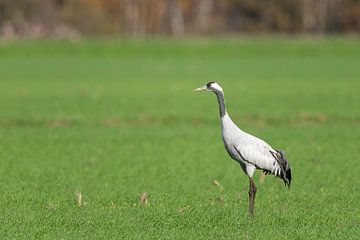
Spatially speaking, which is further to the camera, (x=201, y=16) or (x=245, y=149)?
(x=201, y=16)

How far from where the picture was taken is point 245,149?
10.3 meters

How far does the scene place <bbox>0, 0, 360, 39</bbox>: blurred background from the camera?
275 ft

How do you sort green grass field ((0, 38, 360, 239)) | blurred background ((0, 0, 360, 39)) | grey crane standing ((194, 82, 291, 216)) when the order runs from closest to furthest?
grey crane standing ((194, 82, 291, 216)), green grass field ((0, 38, 360, 239)), blurred background ((0, 0, 360, 39))

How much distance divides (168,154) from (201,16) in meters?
75.8

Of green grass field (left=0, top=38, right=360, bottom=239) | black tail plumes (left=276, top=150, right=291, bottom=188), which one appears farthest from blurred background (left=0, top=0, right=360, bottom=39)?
black tail plumes (left=276, top=150, right=291, bottom=188)

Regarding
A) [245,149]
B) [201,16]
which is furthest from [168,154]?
[201,16]

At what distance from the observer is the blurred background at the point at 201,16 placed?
8394 centimetres

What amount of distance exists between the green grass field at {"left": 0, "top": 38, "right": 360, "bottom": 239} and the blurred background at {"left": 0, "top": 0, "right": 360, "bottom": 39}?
39629mm

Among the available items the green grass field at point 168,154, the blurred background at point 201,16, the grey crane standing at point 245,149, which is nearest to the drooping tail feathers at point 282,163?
the grey crane standing at point 245,149

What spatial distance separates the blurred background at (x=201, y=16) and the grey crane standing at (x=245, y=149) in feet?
236

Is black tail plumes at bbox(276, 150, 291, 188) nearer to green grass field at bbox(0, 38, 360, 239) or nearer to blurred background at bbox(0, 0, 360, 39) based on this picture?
green grass field at bbox(0, 38, 360, 239)

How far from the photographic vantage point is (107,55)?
58.7 meters

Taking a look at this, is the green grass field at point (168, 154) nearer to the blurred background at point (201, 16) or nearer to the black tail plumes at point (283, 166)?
the black tail plumes at point (283, 166)

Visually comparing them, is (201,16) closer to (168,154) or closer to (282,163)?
(168,154)
